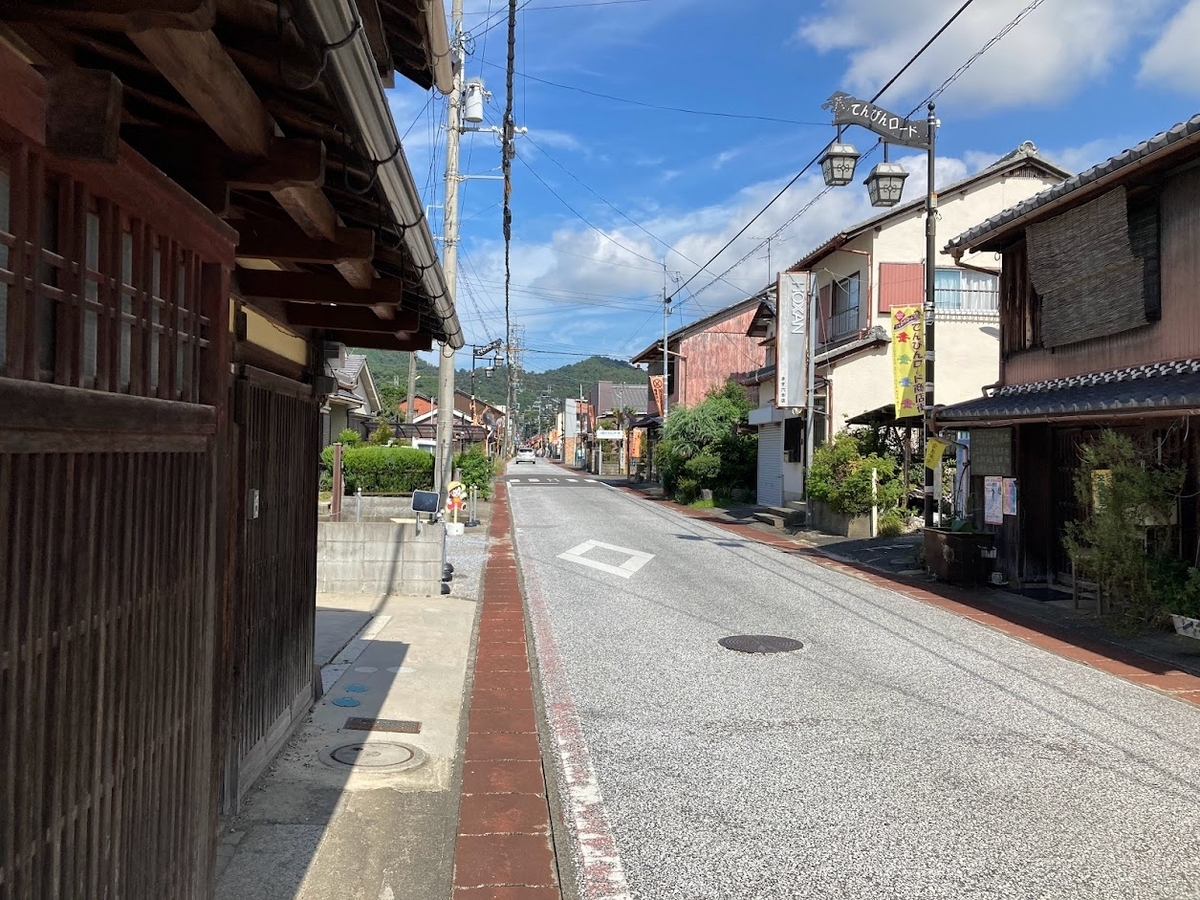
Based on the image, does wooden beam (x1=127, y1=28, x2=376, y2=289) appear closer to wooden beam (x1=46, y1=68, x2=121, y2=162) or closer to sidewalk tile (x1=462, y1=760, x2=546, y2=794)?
wooden beam (x1=46, y1=68, x2=121, y2=162)

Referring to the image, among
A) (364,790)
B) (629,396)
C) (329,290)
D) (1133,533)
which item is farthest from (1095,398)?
(629,396)

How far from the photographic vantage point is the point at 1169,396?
9016 millimetres

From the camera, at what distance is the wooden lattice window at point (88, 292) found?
6.37 feet

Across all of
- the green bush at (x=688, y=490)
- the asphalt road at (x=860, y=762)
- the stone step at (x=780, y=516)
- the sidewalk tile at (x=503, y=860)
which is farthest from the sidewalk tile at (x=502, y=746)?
the green bush at (x=688, y=490)

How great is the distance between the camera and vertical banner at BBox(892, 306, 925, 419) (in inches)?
590

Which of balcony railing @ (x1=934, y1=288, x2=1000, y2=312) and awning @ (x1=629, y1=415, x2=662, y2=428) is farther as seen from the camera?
awning @ (x1=629, y1=415, x2=662, y2=428)

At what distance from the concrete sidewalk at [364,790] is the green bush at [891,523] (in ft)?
41.7

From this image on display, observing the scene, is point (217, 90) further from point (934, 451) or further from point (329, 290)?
point (934, 451)

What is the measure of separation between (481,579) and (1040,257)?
950 cm

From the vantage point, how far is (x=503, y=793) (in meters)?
5.28

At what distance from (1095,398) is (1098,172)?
2926 mm

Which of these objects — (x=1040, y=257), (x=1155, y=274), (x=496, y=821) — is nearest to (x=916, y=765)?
(x=496, y=821)

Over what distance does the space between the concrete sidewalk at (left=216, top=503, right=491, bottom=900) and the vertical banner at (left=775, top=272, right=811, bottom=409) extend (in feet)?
48.1

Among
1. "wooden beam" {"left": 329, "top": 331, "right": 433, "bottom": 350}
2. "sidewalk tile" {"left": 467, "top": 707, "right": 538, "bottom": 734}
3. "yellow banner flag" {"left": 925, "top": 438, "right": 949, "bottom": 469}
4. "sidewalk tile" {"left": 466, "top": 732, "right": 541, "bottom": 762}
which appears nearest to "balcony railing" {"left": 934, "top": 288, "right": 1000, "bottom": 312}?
"yellow banner flag" {"left": 925, "top": 438, "right": 949, "bottom": 469}
